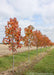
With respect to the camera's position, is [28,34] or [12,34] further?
[28,34]

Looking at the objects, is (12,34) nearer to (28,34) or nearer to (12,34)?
(12,34)

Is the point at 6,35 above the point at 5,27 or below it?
below

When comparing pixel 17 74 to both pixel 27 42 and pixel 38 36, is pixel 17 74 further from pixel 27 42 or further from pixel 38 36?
pixel 38 36

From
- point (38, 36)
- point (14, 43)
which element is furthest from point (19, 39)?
point (38, 36)

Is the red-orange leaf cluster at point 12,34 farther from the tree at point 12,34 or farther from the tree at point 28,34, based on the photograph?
the tree at point 28,34

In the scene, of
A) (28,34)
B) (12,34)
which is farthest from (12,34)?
(28,34)

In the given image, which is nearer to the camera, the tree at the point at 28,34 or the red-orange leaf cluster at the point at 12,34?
A: the red-orange leaf cluster at the point at 12,34

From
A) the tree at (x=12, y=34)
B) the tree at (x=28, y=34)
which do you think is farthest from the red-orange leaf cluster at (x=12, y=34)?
the tree at (x=28, y=34)

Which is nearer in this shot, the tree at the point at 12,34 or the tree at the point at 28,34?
the tree at the point at 12,34

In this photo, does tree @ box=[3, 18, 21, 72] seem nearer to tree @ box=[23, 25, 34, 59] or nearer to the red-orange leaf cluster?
the red-orange leaf cluster

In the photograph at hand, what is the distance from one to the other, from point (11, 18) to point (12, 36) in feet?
7.28

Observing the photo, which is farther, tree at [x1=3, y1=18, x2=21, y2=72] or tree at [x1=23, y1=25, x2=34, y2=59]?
tree at [x1=23, y1=25, x2=34, y2=59]

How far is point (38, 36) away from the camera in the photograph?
23.2 meters

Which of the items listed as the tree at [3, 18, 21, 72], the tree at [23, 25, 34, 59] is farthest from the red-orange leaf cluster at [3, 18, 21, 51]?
the tree at [23, 25, 34, 59]
